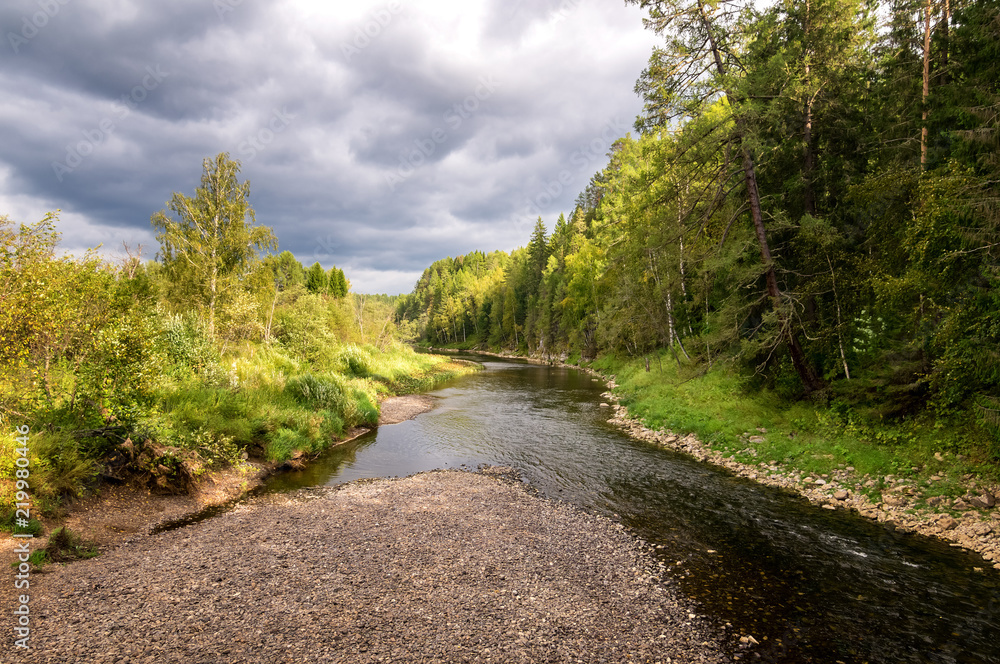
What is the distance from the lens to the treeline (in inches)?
396

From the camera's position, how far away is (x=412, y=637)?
638 cm

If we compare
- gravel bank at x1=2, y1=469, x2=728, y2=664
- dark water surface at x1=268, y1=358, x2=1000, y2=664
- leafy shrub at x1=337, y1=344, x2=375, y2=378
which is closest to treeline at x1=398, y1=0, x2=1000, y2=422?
dark water surface at x1=268, y1=358, x2=1000, y2=664

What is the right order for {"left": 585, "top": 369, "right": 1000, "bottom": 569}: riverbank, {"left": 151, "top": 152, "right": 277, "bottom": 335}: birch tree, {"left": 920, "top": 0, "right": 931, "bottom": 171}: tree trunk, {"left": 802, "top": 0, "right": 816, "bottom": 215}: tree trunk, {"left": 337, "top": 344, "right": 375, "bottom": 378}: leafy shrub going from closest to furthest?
{"left": 585, "top": 369, "right": 1000, "bottom": 569}: riverbank
{"left": 920, "top": 0, "right": 931, "bottom": 171}: tree trunk
{"left": 802, "top": 0, "right": 816, "bottom": 215}: tree trunk
{"left": 151, "top": 152, "right": 277, "bottom": 335}: birch tree
{"left": 337, "top": 344, "right": 375, "bottom": 378}: leafy shrub

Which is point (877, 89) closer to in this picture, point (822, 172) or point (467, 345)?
point (822, 172)

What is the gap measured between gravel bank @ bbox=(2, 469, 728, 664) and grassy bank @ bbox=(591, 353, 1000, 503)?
26.2ft

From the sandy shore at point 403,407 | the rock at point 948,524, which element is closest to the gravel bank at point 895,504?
the rock at point 948,524

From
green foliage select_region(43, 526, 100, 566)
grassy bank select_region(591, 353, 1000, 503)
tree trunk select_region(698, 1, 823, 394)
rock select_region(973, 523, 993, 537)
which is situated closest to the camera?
green foliage select_region(43, 526, 100, 566)

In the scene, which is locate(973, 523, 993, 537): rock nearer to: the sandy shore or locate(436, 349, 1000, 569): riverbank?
locate(436, 349, 1000, 569): riverbank

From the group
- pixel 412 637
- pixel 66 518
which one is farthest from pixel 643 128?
pixel 66 518

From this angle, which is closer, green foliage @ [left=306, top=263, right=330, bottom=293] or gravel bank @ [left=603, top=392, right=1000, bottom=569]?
gravel bank @ [left=603, top=392, right=1000, bottom=569]

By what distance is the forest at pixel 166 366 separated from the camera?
8.97 metres

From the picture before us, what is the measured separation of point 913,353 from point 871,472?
3780mm

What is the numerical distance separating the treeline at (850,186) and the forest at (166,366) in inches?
689

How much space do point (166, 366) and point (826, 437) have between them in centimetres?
2278
